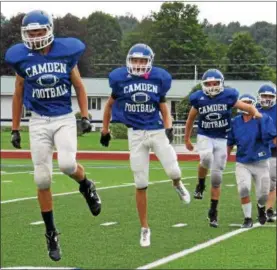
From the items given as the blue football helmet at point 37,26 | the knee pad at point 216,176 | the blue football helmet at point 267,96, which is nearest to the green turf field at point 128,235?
the knee pad at point 216,176

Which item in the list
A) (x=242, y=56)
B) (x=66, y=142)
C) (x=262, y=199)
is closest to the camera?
(x=66, y=142)

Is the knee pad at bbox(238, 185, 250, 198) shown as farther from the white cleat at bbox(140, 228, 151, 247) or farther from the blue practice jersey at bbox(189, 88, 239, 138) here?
the blue practice jersey at bbox(189, 88, 239, 138)

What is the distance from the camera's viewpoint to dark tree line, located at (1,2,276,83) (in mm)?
Result: 13695

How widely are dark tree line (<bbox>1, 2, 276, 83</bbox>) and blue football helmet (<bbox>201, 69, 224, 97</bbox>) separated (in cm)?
241

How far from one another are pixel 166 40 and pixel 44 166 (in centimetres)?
621

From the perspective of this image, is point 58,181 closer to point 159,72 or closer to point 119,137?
point 119,137

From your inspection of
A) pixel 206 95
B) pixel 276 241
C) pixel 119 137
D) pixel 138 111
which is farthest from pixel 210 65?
pixel 276 241

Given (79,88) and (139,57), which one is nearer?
(79,88)

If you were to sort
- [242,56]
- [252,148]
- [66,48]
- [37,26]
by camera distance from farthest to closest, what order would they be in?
[242,56] < [252,148] < [66,48] < [37,26]

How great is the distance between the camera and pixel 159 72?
32.9 feet

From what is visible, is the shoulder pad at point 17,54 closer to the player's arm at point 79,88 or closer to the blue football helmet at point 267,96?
the player's arm at point 79,88

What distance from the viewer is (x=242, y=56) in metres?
16.6

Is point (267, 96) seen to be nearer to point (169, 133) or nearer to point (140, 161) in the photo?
point (140, 161)

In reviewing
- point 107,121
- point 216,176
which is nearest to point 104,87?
point 216,176
